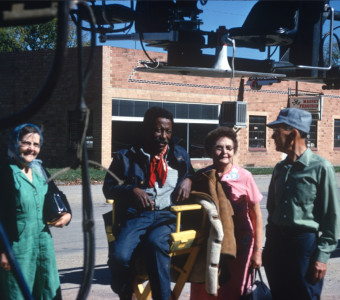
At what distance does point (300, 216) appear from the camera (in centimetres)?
353

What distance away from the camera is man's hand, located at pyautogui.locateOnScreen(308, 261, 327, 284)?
346 cm

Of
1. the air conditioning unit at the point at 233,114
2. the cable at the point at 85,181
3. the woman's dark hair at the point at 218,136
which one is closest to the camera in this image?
the cable at the point at 85,181

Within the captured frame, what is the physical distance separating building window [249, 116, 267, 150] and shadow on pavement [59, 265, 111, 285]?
61.6ft

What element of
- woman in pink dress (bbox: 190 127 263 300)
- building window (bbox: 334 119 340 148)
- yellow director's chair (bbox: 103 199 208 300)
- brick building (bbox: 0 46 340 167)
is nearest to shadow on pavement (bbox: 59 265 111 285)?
yellow director's chair (bbox: 103 199 208 300)

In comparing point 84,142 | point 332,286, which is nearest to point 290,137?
point 84,142

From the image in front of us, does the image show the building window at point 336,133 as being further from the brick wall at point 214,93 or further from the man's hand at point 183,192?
the man's hand at point 183,192

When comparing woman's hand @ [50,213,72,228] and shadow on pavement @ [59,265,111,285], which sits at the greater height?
woman's hand @ [50,213,72,228]

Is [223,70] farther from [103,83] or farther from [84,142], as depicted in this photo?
[103,83]

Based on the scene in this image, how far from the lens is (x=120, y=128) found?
2028cm

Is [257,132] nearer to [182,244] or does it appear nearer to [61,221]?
[182,244]

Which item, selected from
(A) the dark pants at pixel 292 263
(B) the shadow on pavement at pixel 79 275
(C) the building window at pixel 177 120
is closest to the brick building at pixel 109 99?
(C) the building window at pixel 177 120

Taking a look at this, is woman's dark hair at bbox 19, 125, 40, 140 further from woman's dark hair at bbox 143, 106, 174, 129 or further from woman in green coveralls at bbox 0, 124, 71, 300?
woman's dark hair at bbox 143, 106, 174, 129

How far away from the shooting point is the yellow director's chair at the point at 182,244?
3799mm

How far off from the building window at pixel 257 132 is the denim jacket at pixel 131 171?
2078 centimetres
